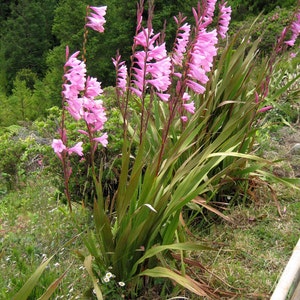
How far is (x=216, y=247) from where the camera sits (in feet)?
9.09

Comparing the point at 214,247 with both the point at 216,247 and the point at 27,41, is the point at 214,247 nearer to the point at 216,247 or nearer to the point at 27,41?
the point at 216,247

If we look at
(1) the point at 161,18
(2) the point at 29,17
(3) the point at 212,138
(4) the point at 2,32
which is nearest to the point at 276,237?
(3) the point at 212,138

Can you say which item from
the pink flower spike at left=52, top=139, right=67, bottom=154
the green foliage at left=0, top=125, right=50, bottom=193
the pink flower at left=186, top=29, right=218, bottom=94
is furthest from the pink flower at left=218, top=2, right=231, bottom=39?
the green foliage at left=0, top=125, right=50, bottom=193

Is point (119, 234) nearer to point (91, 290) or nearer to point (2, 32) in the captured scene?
point (91, 290)

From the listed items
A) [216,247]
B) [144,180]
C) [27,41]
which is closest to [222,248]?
[216,247]

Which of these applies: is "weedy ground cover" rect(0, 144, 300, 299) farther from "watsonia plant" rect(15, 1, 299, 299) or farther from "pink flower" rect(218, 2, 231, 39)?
"pink flower" rect(218, 2, 231, 39)

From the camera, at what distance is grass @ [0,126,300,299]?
7.61ft

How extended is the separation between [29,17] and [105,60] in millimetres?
12121

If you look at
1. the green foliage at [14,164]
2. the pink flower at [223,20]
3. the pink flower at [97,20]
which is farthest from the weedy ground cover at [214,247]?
the green foliage at [14,164]

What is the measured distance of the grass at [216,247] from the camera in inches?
91.3

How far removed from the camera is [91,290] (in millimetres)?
2248

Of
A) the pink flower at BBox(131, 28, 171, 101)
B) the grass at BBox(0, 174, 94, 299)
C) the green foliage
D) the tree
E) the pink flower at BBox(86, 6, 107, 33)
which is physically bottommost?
the tree

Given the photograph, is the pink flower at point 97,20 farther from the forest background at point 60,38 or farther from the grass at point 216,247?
the forest background at point 60,38

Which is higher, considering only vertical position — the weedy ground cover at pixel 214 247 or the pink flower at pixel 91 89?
the pink flower at pixel 91 89
